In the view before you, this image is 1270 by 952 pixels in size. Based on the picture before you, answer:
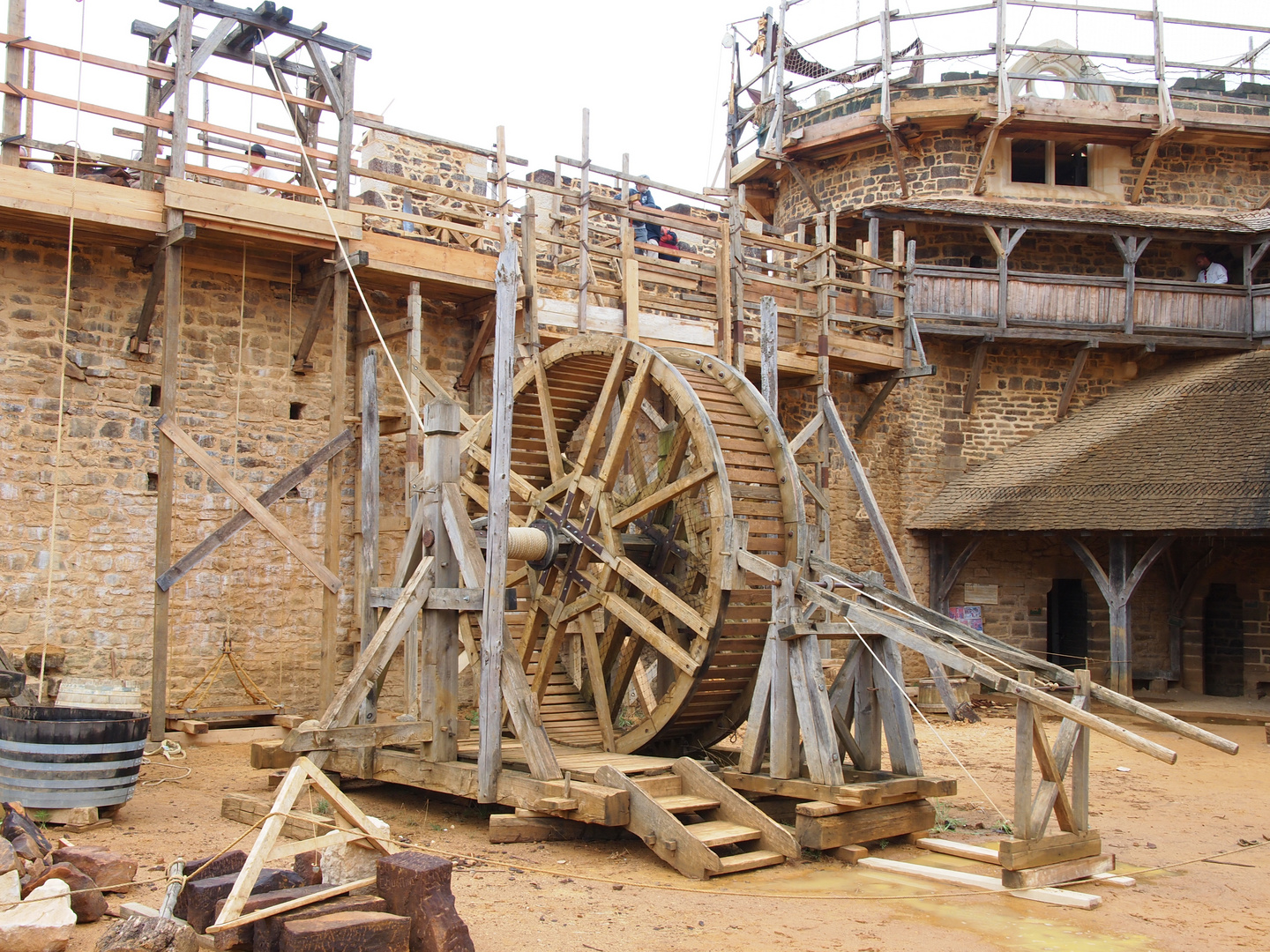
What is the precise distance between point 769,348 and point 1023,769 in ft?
14.2

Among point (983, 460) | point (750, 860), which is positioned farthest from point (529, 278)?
point (983, 460)

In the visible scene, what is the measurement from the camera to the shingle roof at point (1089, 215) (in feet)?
53.3

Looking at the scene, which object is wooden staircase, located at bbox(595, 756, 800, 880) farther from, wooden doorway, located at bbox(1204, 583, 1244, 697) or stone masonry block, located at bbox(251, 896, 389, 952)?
wooden doorway, located at bbox(1204, 583, 1244, 697)

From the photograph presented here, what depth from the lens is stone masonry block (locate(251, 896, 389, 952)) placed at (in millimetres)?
4273

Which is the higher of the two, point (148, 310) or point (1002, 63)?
point (1002, 63)

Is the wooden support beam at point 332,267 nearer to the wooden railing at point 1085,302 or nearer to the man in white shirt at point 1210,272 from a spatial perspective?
the wooden railing at point 1085,302

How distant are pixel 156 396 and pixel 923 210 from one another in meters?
10.4

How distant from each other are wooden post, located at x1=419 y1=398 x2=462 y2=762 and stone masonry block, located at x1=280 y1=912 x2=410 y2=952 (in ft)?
9.17

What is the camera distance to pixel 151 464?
10367 mm

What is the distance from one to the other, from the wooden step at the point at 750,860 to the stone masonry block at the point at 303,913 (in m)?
2.02

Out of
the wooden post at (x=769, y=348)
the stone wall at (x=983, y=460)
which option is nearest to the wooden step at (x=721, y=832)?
the wooden post at (x=769, y=348)

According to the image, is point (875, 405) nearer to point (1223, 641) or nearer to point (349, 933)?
point (1223, 641)

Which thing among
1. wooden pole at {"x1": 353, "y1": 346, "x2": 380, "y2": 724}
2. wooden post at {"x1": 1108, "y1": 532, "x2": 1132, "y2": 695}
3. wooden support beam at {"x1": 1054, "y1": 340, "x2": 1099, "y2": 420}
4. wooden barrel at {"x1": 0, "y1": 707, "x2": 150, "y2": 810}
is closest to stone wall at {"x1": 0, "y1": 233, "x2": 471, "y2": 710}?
wooden pole at {"x1": 353, "y1": 346, "x2": 380, "y2": 724}

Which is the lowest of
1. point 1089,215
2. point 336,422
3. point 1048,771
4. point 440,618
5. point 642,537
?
point 1048,771
